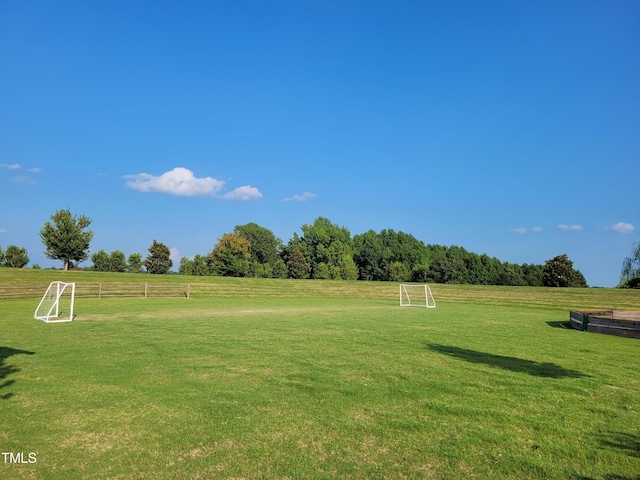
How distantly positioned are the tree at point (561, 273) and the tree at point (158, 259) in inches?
2881

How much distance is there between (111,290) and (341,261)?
67802 mm

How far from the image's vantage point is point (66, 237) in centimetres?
5197

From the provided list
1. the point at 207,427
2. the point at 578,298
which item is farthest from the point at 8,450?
the point at 578,298

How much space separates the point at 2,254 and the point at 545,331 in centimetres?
6848

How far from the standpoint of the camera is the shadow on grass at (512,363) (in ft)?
31.0

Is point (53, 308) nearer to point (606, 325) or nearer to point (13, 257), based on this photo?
point (606, 325)

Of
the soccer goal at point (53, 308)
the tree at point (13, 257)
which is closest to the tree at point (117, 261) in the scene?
the tree at point (13, 257)

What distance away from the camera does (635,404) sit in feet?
23.7

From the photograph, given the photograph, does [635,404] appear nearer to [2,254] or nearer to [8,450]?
[8,450]

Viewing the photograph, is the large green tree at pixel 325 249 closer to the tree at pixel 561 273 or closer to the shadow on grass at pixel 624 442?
the tree at pixel 561 273

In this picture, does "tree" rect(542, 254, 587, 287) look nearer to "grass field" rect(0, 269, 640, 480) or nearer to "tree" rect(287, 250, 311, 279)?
"tree" rect(287, 250, 311, 279)

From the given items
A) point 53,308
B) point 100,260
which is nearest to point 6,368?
point 53,308

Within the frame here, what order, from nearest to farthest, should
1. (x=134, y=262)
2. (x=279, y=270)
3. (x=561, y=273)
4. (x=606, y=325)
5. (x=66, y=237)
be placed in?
(x=606, y=325), (x=66, y=237), (x=134, y=262), (x=561, y=273), (x=279, y=270)

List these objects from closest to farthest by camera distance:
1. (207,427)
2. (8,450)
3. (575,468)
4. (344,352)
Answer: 1. (575,468)
2. (8,450)
3. (207,427)
4. (344,352)
